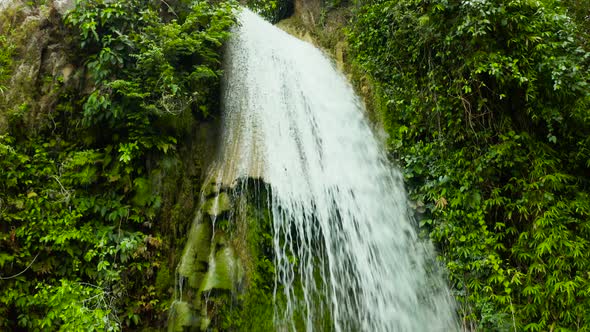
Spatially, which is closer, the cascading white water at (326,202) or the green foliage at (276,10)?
the cascading white water at (326,202)

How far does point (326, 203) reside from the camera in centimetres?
503

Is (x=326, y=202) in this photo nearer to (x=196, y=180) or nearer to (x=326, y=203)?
(x=326, y=203)

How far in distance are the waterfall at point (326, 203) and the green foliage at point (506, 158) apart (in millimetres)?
437

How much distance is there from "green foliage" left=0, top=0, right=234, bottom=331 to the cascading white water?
932 millimetres

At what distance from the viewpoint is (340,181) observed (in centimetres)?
530

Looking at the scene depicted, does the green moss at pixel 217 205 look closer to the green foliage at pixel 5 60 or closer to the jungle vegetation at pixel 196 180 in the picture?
the jungle vegetation at pixel 196 180

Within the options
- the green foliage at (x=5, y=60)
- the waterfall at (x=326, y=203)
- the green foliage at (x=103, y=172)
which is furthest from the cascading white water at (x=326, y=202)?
the green foliage at (x=5, y=60)

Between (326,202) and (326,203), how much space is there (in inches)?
0.6

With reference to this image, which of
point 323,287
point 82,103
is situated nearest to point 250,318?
point 323,287

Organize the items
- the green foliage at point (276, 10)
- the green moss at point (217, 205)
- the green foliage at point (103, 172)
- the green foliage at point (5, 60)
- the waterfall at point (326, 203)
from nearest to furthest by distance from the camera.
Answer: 1. the green foliage at point (103, 172)
2. the waterfall at point (326, 203)
3. the green moss at point (217, 205)
4. the green foliage at point (5, 60)
5. the green foliage at point (276, 10)

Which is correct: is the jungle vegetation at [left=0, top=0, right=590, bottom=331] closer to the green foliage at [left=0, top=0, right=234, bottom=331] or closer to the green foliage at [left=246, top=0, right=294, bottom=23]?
the green foliage at [left=0, top=0, right=234, bottom=331]

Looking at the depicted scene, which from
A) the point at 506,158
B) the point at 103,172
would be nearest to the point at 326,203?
the point at 506,158

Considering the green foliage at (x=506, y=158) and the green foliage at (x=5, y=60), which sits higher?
the green foliage at (x=506, y=158)

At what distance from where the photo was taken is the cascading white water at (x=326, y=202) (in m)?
4.52
